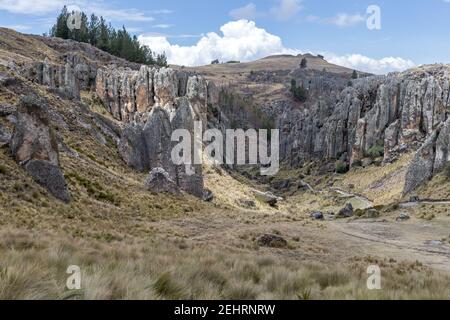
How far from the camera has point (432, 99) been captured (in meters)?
88.0

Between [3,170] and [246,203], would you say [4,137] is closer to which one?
[3,170]

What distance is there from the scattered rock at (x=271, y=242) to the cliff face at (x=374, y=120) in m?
45.6

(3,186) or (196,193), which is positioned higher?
(3,186)

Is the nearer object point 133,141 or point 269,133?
point 133,141

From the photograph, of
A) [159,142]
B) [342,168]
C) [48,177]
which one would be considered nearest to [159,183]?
[159,142]

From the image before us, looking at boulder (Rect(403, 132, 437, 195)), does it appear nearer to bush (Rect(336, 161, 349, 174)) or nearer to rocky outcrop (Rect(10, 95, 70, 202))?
bush (Rect(336, 161, 349, 174))

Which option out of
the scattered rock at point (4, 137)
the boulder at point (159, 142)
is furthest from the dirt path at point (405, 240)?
the scattered rock at point (4, 137)

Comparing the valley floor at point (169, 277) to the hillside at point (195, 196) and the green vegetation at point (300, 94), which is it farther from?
the green vegetation at point (300, 94)

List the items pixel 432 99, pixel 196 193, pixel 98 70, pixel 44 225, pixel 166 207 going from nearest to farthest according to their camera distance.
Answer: pixel 44 225, pixel 166 207, pixel 196 193, pixel 432 99, pixel 98 70

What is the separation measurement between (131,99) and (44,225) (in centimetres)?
7129

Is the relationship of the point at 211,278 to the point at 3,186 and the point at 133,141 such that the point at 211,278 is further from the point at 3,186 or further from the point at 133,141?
the point at 133,141

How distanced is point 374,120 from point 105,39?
301 feet

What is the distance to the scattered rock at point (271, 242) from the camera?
2373 cm

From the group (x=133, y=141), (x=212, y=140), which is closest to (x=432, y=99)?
(x=212, y=140)
